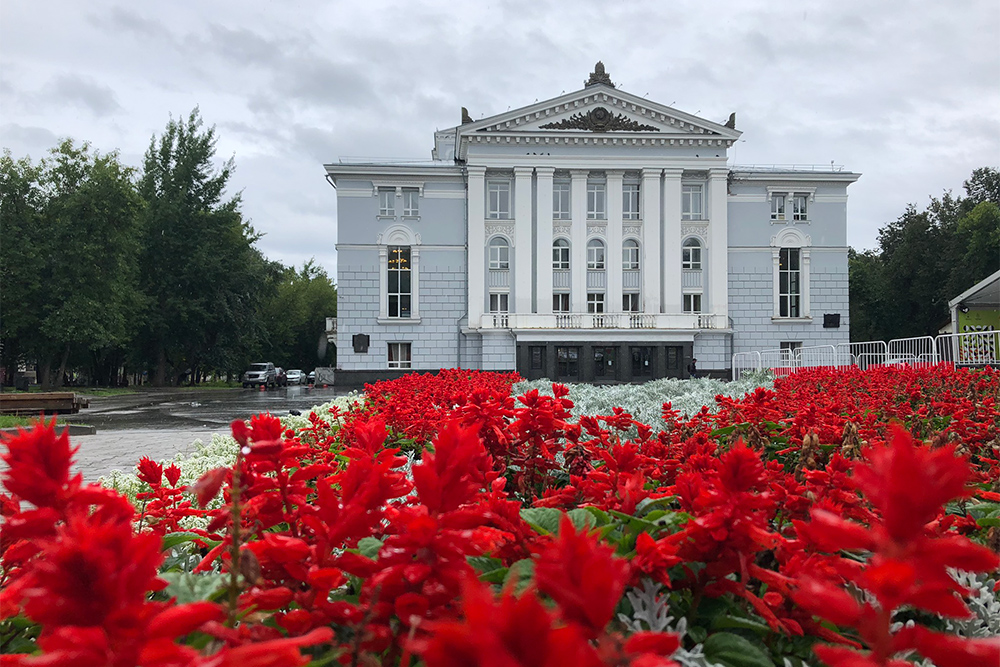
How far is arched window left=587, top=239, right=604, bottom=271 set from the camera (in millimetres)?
30031

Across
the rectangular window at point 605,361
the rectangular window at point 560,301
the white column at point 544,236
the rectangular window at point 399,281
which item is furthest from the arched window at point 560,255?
the rectangular window at point 399,281

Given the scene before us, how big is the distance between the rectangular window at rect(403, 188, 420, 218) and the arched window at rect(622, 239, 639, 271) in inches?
363

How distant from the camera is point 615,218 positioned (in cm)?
2962

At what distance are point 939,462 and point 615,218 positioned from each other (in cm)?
2981

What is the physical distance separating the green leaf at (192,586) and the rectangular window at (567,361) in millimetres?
27662

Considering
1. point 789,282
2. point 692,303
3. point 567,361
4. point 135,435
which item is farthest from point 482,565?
point 789,282

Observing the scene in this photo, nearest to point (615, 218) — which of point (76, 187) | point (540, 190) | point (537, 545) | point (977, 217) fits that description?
point (540, 190)

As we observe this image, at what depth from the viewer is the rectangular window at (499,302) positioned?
2997 cm

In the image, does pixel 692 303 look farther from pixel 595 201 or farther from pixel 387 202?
pixel 387 202

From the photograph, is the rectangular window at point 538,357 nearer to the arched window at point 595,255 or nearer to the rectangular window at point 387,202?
the arched window at point 595,255

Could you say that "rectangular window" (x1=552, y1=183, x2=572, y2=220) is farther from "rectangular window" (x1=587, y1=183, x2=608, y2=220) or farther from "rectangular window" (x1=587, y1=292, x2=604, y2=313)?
"rectangular window" (x1=587, y1=292, x2=604, y2=313)

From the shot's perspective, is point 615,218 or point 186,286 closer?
point 615,218

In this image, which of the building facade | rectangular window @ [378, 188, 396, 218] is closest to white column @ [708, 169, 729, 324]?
the building facade

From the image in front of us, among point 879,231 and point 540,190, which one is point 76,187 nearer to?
point 540,190
